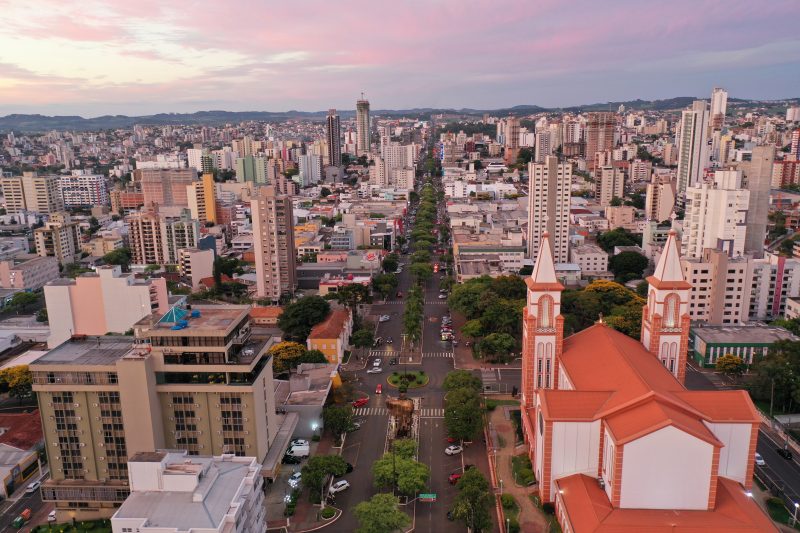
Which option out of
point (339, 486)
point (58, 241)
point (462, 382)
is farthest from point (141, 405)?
point (58, 241)

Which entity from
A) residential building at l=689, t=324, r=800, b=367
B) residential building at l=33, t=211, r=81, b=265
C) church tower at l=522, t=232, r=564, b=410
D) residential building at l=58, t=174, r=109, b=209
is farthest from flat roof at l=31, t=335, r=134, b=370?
residential building at l=58, t=174, r=109, b=209

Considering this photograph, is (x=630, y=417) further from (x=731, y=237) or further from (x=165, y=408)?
(x=731, y=237)

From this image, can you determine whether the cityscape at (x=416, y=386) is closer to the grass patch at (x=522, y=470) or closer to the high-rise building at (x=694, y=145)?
the grass patch at (x=522, y=470)

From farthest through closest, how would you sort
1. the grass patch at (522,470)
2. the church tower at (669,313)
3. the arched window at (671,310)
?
the arched window at (671,310)
the church tower at (669,313)
the grass patch at (522,470)

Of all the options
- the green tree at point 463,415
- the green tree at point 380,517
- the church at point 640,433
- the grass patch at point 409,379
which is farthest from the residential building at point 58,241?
the church at point 640,433

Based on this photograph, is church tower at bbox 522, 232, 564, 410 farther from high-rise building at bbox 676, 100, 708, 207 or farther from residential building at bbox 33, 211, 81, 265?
high-rise building at bbox 676, 100, 708, 207

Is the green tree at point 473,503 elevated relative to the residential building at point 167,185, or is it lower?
lower
